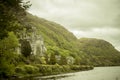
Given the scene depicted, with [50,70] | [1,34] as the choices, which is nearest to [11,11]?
[1,34]

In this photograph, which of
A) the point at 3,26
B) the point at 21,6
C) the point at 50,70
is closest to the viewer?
the point at 3,26

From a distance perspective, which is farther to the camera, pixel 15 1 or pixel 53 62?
pixel 53 62

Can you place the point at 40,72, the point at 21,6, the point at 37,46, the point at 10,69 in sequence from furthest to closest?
the point at 37,46 → the point at 40,72 → the point at 10,69 → the point at 21,6

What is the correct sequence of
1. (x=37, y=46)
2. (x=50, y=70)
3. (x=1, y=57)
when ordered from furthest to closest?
(x=37, y=46) → (x=50, y=70) → (x=1, y=57)

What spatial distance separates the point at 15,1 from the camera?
35.4m

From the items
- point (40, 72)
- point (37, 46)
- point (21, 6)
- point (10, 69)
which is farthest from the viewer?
point (37, 46)

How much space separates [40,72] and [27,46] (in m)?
21.4

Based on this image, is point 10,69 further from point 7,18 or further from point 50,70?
point 50,70

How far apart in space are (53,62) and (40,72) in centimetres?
3835

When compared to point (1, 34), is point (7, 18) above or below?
above

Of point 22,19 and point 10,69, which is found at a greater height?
point 22,19

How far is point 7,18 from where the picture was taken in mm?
35500

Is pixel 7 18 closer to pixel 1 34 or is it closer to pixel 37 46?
pixel 1 34

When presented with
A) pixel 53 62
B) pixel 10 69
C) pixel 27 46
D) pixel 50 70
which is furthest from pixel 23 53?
pixel 10 69
